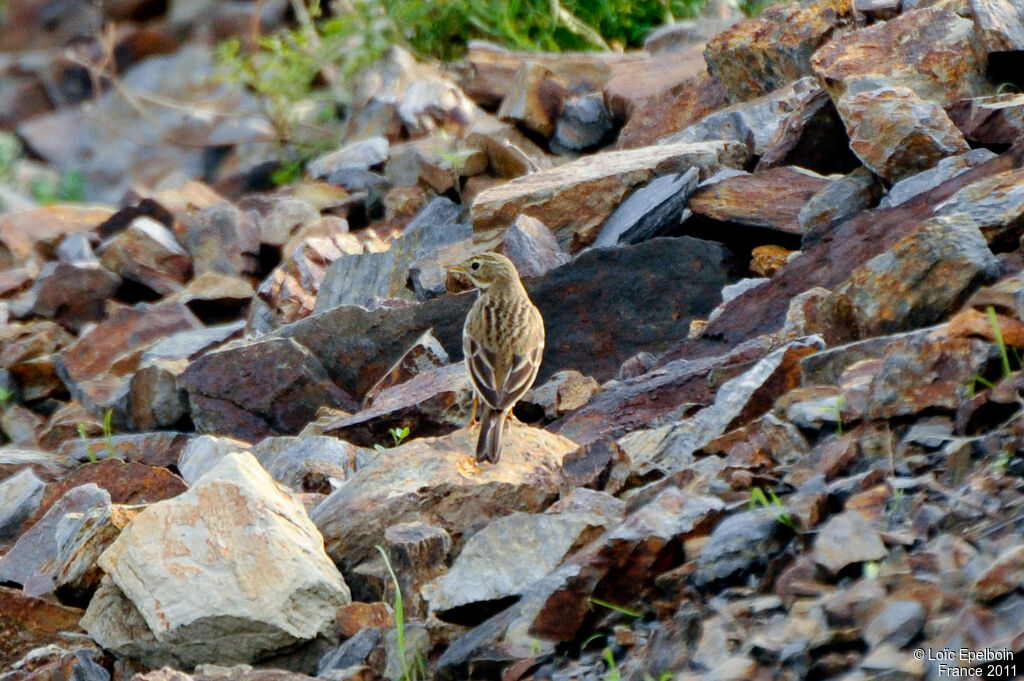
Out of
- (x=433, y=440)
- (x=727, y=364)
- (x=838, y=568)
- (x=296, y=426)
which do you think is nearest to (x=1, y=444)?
(x=296, y=426)

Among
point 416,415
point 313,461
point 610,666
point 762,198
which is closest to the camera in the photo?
point 610,666

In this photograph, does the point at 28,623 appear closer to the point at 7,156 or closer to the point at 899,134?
the point at 899,134

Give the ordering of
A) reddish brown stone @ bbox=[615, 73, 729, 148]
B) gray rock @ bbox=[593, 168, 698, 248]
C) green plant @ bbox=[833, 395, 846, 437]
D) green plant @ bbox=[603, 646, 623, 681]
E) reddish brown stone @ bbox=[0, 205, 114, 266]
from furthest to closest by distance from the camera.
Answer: reddish brown stone @ bbox=[0, 205, 114, 266] < reddish brown stone @ bbox=[615, 73, 729, 148] < gray rock @ bbox=[593, 168, 698, 248] < green plant @ bbox=[833, 395, 846, 437] < green plant @ bbox=[603, 646, 623, 681]

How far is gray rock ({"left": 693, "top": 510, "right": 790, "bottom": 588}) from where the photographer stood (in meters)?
4.66

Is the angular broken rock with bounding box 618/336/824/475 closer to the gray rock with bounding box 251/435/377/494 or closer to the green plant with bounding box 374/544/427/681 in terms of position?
the green plant with bounding box 374/544/427/681

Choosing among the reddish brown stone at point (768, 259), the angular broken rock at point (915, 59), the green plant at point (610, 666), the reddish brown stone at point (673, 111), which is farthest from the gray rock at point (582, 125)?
the green plant at point (610, 666)

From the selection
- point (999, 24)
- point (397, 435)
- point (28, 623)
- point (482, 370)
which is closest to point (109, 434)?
point (397, 435)

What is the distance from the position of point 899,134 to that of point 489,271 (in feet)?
6.99

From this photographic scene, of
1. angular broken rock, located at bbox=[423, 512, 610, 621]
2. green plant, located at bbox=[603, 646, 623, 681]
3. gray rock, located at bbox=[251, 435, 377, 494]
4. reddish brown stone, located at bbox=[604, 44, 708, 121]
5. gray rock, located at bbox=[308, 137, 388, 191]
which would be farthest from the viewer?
gray rock, located at bbox=[308, 137, 388, 191]

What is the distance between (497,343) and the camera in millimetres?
7109

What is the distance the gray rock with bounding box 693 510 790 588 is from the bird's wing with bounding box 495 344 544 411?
1.98 metres

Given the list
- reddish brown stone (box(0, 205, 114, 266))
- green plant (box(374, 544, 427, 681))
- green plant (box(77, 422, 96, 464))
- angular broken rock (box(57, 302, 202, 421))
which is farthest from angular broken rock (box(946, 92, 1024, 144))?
reddish brown stone (box(0, 205, 114, 266))

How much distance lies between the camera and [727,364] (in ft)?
22.2

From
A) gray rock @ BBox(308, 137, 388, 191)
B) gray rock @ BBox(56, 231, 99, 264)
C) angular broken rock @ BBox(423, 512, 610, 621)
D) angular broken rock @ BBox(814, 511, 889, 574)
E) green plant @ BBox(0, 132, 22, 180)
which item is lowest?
green plant @ BBox(0, 132, 22, 180)
